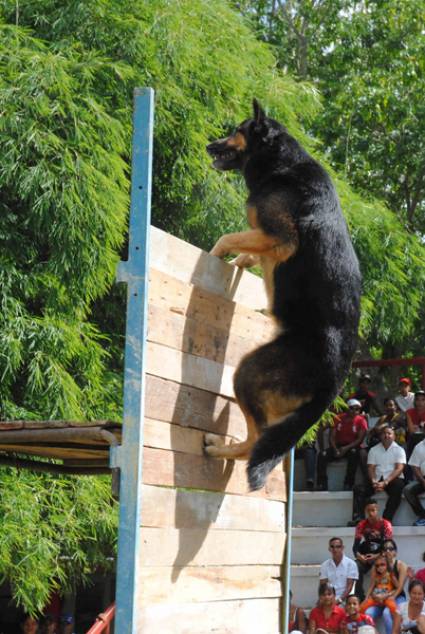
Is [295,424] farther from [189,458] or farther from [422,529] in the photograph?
[422,529]

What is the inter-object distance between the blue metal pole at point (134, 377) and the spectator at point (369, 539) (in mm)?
8690

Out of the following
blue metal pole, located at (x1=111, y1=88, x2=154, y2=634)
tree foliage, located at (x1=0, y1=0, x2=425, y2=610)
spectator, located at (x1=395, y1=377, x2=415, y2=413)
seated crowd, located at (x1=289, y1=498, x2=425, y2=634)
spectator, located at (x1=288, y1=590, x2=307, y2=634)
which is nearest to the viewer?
blue metal pole, located at (x1=111, y1=88, x2=154, y2=634)

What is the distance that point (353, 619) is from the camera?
1111cm

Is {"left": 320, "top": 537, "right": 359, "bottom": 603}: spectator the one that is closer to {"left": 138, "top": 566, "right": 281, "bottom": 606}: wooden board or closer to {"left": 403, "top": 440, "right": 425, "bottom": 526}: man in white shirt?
{"left": 403, "top": 440, "right": 425, "bottom": 526}: man in white shirt

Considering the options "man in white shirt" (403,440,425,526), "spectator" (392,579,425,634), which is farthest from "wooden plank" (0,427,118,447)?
"man in white shirt" (403,440,425,526)

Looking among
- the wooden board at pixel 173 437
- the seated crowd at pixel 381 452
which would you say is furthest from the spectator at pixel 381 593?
the wooden board at pixel 173 437

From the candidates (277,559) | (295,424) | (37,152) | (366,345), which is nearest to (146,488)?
(295,424)

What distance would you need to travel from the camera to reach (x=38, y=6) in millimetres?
13188

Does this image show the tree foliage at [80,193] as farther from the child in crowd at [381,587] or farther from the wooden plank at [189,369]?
the wooden plank at [189,369]

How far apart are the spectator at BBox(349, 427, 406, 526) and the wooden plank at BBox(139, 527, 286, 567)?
8145 millimetres

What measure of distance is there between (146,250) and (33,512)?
6831 mm

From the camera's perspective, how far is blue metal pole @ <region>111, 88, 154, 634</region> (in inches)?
167

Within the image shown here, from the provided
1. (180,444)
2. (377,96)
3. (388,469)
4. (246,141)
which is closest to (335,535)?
(388,469)

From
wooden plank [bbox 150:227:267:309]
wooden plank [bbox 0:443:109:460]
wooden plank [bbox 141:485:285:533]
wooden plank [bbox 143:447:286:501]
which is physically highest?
wooden plank [bbox 150:227:267:309]
